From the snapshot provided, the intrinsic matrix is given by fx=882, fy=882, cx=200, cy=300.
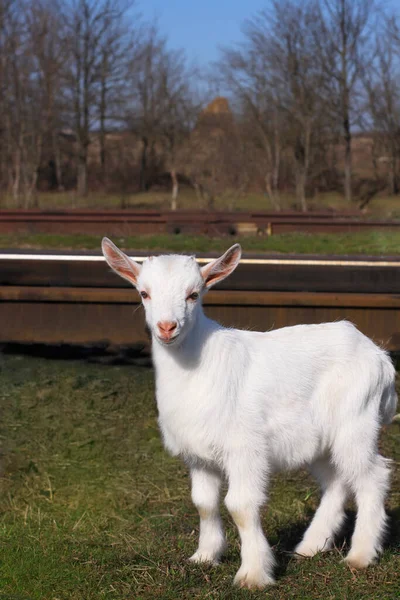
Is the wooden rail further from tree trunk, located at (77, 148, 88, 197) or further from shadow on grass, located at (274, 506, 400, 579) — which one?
tree trunk, located at (77, 148, 88, 197)

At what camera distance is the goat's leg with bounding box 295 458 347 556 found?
401cm

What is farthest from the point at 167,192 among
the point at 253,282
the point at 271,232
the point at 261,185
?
the point at 253,282

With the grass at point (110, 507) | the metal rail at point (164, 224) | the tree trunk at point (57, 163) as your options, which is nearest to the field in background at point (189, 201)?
the tree trunk at point (57, 163)

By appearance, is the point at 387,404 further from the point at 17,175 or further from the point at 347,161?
the point at 347,161

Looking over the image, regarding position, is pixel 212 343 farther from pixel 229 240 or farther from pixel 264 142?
pixel 264 142

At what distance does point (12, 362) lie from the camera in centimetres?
643

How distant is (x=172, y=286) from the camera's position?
3.45 metres

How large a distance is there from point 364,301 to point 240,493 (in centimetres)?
306

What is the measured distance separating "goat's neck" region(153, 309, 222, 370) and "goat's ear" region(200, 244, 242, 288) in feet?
0.50

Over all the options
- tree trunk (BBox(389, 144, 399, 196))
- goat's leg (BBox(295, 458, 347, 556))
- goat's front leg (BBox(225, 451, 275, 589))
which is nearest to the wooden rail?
goat's leg (BBox(295, 458, 347, 556))

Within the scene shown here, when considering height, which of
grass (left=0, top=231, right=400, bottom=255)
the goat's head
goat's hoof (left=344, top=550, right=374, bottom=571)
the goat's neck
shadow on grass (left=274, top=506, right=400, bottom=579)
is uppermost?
the goat's head

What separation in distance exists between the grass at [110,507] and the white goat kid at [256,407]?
0.18 metres

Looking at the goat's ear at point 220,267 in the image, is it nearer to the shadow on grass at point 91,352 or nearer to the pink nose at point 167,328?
the pink nose at point 167,328

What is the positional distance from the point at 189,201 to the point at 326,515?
27.9 metres
